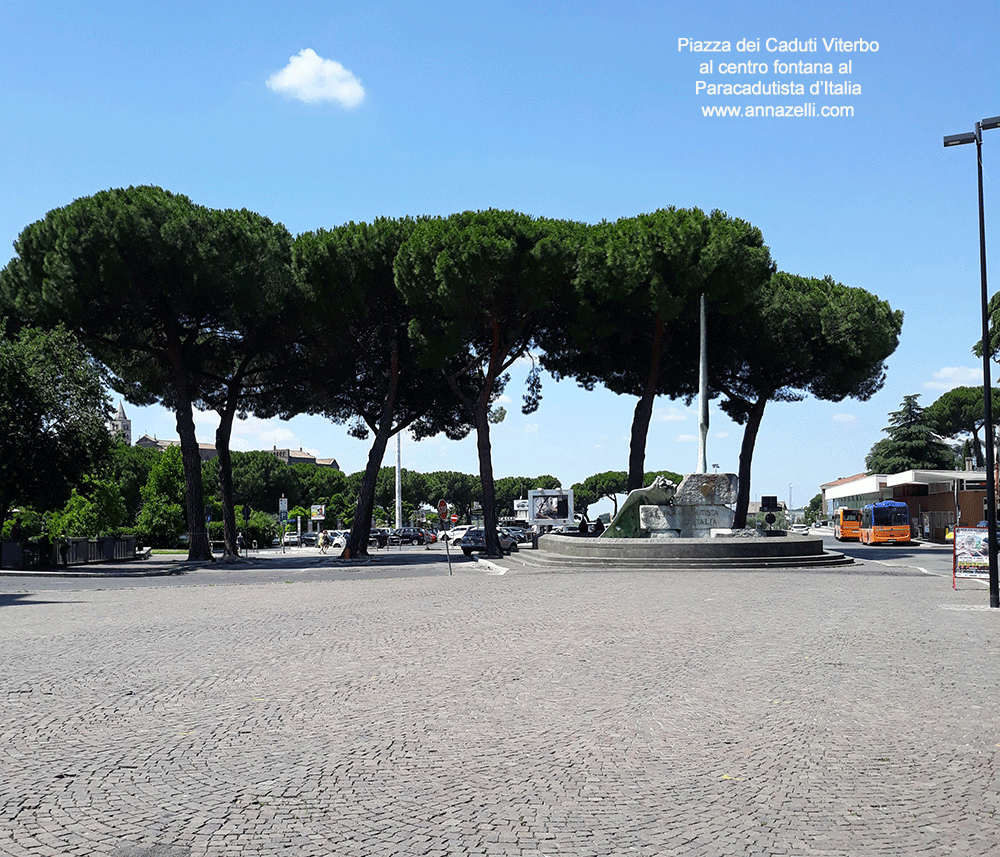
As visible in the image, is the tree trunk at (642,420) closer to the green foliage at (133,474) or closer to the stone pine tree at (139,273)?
the stone pine tree at (139,273)

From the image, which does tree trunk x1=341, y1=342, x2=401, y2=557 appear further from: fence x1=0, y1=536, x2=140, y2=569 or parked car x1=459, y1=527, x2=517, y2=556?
fence x1=0, y1=536, x2=140, y2=569

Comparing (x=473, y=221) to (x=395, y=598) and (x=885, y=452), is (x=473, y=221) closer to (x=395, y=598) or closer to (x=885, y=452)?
(x=395, y=598)

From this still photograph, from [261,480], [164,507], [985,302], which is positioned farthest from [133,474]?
[985,302]

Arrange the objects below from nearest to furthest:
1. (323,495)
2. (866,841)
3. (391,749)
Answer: (866,841) → (391,749) → (323,495)

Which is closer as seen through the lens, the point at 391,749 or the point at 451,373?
the point at 391,749

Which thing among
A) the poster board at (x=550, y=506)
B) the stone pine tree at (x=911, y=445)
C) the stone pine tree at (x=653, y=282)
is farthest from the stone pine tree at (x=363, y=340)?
the stone pine tree at (x=911, y=445)

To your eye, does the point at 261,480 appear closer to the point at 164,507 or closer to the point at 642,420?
the point at 164,507

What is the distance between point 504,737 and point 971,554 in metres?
14.6

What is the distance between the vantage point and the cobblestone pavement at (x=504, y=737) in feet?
14.8

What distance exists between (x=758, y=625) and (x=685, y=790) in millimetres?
7545

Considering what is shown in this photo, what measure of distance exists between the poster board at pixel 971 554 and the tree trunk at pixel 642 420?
18.7m

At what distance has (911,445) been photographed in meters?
72.8

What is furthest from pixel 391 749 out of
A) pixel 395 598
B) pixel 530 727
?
pixel 395 598

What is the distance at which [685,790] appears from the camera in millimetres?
5191
